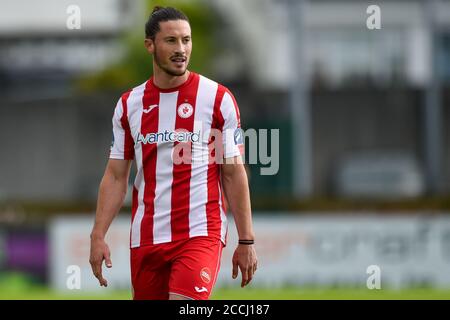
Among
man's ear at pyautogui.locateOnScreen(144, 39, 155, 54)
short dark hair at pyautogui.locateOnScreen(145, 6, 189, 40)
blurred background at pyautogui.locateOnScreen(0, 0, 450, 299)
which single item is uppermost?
short dark hair at pyautogui.locateOnScreen(145, 6, 189, 40)

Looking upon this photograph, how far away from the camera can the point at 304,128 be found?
22.7m

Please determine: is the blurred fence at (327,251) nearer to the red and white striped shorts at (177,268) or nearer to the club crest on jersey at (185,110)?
the red and white striped shorts at (177,268)

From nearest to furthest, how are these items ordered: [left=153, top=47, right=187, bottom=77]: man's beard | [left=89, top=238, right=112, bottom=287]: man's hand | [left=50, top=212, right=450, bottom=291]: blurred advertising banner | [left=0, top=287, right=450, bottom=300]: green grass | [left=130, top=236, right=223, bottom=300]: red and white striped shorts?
[left=130, top=236, right=223, bottom=300]: red and white striped shorts
[left=153, top=47, right=187, bottom=77]: man's beard
[left=89, top=238, right=112, bottom=287]: man's hand
[left=0, top=287, right=450, bottom=300]: green grass
[left=50, top=212, right=450, bottom=291]: blurred advertising banner

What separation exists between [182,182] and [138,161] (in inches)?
11.3

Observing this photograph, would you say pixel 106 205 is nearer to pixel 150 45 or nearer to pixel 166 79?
pixel 166 79

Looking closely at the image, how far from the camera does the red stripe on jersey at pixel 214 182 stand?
6.96 m

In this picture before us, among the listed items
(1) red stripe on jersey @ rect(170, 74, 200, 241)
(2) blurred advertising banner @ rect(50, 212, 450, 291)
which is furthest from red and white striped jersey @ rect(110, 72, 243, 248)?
(2) blurred advertising banner @ rect(50, 212, 450, 291)

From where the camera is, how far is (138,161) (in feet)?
23.2

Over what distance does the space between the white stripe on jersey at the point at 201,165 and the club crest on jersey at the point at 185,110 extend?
3 centimetres

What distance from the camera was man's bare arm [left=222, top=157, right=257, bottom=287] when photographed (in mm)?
6895

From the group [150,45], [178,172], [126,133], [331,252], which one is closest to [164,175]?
[178,172]

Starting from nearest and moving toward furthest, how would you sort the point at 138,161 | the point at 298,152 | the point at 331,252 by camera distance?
1. the point at 138,161
2. the point at 331,252
3. the point at 298,152

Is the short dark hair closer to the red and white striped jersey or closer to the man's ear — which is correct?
the man's ear

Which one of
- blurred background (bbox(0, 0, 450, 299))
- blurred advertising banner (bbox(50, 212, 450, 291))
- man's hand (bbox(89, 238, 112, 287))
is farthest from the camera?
blurred background (bbox(0, 0, 450, 299))
